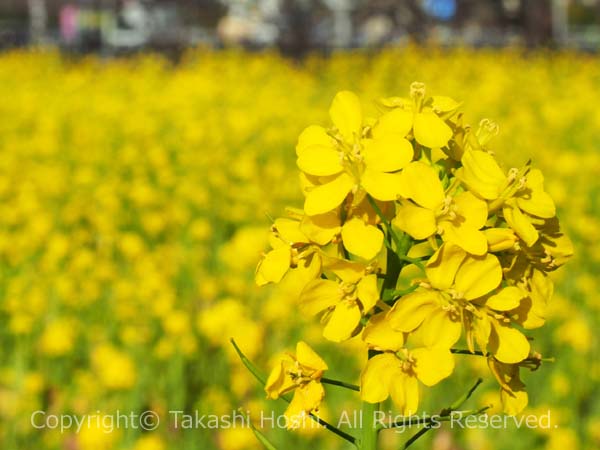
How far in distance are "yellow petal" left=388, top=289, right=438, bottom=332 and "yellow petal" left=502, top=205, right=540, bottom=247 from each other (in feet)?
0.26

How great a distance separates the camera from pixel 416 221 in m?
0.69

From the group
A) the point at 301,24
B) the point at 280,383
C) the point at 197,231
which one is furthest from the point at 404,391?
the point at 301,24

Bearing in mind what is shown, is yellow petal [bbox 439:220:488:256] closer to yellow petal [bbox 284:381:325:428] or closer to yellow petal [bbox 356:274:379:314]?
yellow petal [bbox 356:274:379:314]

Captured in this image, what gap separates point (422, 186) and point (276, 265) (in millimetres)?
140

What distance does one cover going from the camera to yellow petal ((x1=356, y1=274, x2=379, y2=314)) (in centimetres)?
69

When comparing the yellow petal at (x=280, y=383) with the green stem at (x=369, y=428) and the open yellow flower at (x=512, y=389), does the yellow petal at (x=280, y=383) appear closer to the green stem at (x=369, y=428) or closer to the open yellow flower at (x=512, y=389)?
the green stem at (x=369, y=428)

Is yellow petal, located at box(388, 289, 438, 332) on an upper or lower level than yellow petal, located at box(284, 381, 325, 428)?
upper

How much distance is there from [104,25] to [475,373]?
47.3ft

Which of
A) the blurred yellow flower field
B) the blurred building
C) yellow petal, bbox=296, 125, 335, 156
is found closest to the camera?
yellow petal, bbox=296, 125, 335, 156

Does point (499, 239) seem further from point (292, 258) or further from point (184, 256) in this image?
point (184, 256)

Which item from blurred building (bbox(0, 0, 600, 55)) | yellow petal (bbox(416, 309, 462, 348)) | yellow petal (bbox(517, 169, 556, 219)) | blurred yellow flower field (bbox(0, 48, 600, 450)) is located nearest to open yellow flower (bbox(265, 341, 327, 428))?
yellow petal (bbox(416, 309, 462, 348))

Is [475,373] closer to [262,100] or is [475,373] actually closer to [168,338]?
[168,338]

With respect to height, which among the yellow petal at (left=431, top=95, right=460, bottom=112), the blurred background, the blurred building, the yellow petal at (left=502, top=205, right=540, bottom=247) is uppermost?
the yellow petal at (left=431, top=95, right=460, bottom=112)

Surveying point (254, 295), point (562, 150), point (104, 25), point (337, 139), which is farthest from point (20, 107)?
point (104, 25)
